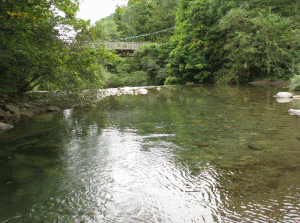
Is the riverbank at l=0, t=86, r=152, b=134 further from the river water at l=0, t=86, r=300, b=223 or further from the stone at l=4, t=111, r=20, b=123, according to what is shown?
the river water at l=0, t=86, r=300, b=223

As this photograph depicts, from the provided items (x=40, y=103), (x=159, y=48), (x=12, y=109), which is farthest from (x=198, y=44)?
(x=12, y=109)

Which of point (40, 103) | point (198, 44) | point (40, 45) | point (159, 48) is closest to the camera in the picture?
point (40, 45)

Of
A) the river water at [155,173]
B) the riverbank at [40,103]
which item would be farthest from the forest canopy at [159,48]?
the river water at [155,173]

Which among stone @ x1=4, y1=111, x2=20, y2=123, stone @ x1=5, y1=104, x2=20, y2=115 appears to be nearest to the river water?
stone @ x1=4, y1=111, x2=20, y2=123

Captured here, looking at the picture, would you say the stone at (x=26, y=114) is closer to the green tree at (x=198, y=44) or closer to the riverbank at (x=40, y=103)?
the riverbank at (x=40, y=103)

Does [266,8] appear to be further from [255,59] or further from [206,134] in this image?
[206,134]

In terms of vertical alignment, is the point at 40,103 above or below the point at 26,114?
above

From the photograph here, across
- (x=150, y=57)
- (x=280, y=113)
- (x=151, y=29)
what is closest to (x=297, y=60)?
(x=280, y=113)

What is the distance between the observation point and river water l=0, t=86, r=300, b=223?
8.29 feet

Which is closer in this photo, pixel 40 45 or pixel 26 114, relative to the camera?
pixel 40 45

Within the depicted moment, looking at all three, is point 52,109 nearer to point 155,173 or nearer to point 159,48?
point 155,173

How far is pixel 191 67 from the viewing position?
76.1 ft

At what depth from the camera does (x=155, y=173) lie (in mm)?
3473

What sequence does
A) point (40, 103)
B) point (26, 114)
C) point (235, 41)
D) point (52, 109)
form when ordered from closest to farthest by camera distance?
point (26, 114), point (52, 109), point (40, 103), point (235, 41)
